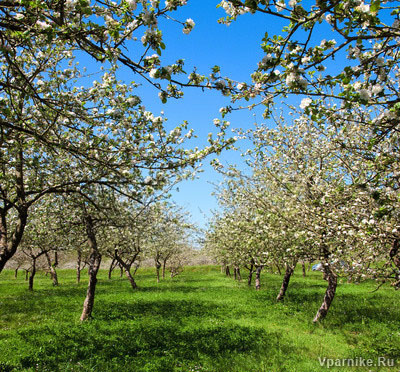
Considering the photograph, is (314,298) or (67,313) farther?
(314,298)

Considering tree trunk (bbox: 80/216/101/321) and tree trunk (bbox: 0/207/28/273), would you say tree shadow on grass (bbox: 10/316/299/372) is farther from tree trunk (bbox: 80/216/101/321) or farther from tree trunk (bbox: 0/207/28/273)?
tree trunk (bbox: 0/207/28/273)

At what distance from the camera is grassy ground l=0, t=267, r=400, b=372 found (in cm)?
832

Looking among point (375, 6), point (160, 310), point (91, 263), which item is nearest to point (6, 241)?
point (91, 263)

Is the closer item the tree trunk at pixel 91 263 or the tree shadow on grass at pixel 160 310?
the tree trunk at pixel 91 263

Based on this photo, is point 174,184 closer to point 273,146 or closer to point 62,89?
point 62,89

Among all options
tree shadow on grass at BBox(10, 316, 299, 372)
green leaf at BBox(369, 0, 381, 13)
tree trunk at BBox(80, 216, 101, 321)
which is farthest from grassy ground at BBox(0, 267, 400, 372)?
green leaf at BBox(369, 0, 381, 13)

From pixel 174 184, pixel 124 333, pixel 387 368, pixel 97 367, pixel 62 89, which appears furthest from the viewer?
pixel 124 333

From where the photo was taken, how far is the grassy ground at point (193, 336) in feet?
27.3

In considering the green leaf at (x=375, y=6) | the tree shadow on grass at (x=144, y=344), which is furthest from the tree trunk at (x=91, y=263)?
the green leaf at (x=375, y=6)

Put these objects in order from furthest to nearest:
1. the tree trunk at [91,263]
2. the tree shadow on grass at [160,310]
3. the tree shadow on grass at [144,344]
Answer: the tree shadow on grass at [160,310] → the tree trunk at [91,263] → the tree shadow on grass at [144,344]

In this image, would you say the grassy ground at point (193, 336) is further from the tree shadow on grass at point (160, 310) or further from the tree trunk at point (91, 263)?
the tree trunk at point (91, 263)

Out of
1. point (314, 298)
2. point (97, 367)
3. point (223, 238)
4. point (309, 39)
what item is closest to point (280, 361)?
point (97, 367)

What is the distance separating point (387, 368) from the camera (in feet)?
27.3

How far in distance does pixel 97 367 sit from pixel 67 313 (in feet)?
27.1
